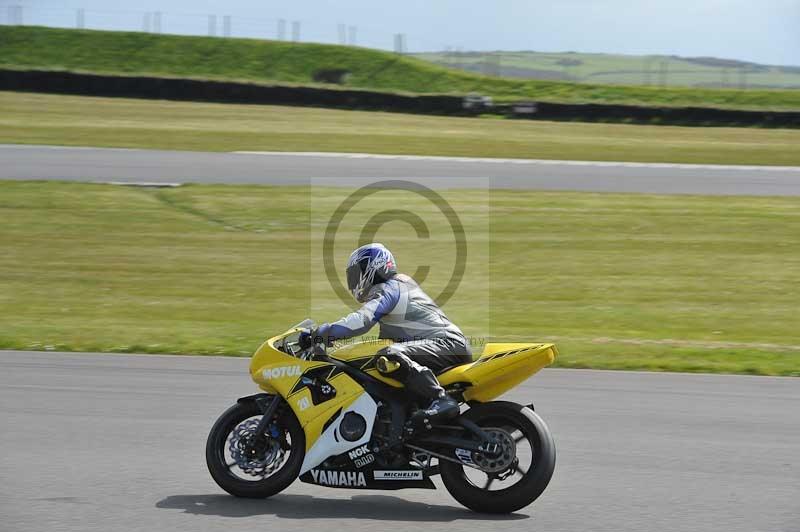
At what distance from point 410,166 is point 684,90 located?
25056 mm

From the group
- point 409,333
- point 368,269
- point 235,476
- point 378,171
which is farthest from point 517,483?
point 378,171

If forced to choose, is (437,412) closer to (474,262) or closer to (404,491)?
(404,491)

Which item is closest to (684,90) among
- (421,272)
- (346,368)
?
(421,272)

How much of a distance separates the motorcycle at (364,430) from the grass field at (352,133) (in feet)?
73.8

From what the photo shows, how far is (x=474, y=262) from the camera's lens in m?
18.4

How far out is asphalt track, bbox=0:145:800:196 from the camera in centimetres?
2412

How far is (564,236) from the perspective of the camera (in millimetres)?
19844

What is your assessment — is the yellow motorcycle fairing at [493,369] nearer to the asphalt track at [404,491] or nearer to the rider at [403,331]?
the rider at [403,331]

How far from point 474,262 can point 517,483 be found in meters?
12.3

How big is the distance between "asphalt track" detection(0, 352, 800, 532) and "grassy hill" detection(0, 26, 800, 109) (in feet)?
122

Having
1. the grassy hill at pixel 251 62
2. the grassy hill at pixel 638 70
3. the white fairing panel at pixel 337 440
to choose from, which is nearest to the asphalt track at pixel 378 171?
the white fairing panel at pixel 337 440

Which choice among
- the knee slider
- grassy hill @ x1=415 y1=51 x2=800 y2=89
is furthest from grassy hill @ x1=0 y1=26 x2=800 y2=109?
the knee slider

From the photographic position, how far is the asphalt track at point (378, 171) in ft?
79.2

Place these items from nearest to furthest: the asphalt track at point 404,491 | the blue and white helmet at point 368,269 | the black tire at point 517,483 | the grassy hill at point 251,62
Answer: the asphalt track at point 404,491 < the black tire at point 517,483 < the blue and white helmet at point 368,269 < the grassy hill at point 251,62
